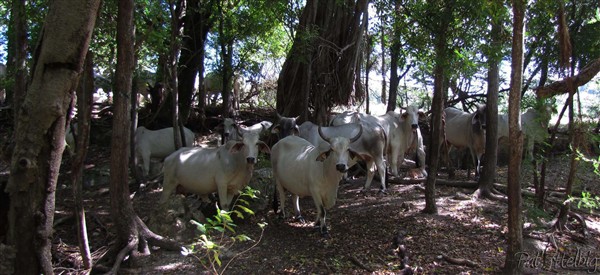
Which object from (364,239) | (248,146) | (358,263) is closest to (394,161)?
(364,239)

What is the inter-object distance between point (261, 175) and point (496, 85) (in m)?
4.40

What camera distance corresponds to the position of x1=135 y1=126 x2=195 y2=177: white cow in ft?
39.4

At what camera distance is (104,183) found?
37.7 feet

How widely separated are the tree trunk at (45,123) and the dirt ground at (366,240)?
201cm

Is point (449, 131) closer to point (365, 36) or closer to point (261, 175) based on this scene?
point (365, 36)

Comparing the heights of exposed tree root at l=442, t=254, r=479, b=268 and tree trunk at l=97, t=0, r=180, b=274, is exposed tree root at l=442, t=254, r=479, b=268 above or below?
below

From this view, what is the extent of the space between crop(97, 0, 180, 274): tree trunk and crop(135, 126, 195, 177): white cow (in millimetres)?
5894

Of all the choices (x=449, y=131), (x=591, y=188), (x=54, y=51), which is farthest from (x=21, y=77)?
(x=591, y=188)

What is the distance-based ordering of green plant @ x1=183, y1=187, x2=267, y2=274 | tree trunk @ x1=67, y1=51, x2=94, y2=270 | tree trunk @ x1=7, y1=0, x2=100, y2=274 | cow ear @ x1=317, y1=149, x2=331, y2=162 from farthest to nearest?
cow ear @ x1=317, y1=149, x2=331, y2=162 → tree trunk @ x1=67, y1=51, x2=94, y2=270 → green plant @ x1=183, y1=187, x2=267, y2=274 → tree trunk @ x1=7, y1=0, x2=100, y2=274

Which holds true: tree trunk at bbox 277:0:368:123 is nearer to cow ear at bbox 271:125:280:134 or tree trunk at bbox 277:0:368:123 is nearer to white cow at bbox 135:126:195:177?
cow ear at bbox 271:125:280:134

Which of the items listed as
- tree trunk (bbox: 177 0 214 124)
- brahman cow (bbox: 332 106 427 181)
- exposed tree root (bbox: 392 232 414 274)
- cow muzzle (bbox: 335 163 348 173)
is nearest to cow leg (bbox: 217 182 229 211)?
cow muzzle (bbox: 335 163 348 173)

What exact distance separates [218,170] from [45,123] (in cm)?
474

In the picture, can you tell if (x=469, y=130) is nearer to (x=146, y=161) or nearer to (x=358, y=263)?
(x=358, y=263)

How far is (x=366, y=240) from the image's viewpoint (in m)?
7.03
